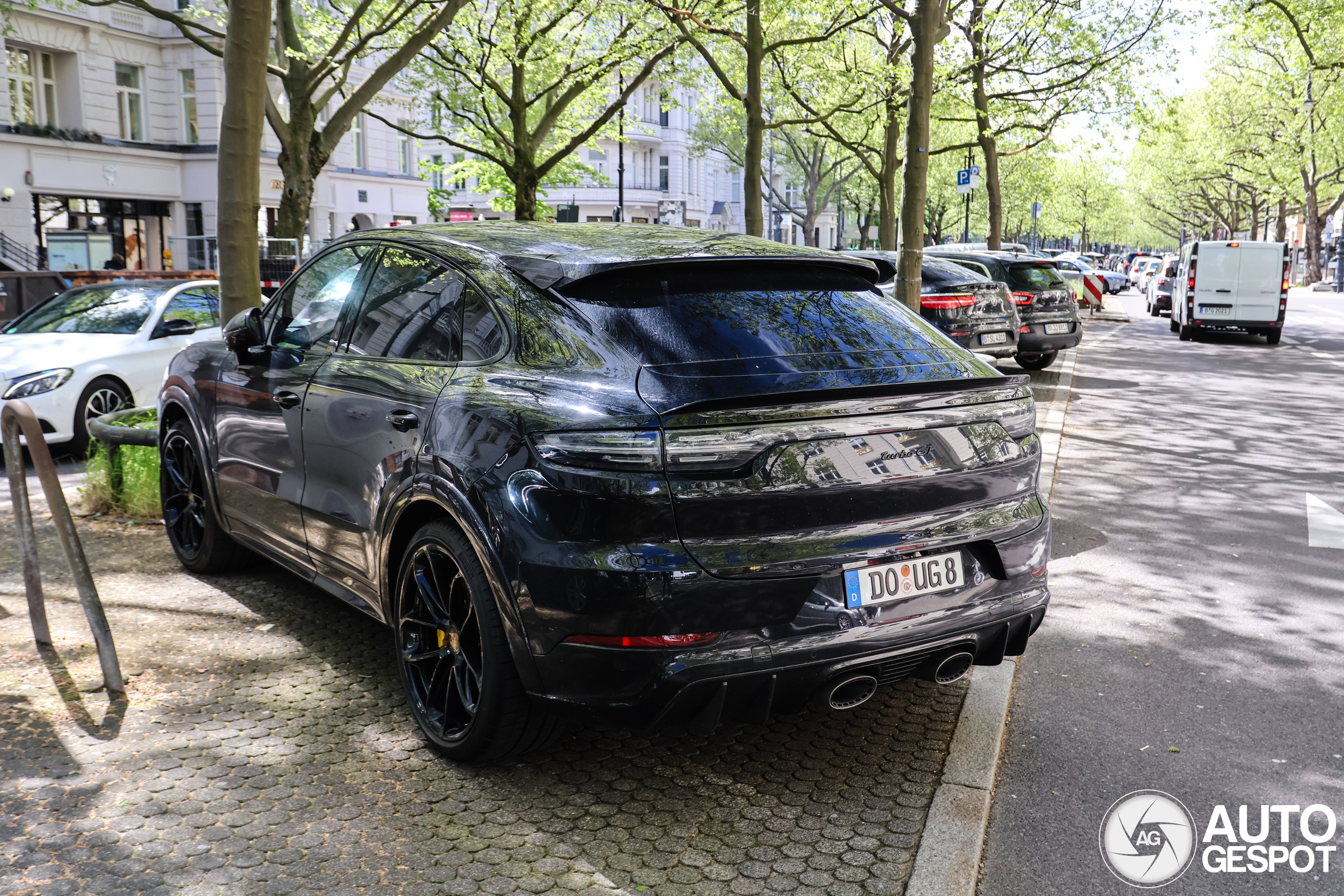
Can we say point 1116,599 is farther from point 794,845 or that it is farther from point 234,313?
point 234,313

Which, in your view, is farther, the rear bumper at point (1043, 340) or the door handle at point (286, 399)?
the rear bumper at point (1043, 340)

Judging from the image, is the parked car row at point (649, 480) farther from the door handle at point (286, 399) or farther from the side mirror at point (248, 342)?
the side mirror at point (248, 342)

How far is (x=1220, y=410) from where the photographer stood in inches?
524

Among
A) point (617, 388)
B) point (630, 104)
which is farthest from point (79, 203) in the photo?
point (630, 104)

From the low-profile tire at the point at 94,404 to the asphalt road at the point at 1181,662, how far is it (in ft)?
26.0

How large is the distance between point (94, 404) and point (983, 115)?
2056 cm

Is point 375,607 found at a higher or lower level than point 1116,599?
higher

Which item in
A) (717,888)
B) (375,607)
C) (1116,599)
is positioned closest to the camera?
(717,888)

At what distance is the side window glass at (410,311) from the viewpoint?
13.4ft

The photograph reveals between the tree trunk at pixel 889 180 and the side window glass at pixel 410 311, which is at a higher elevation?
the tree trunk at pixel 889 180

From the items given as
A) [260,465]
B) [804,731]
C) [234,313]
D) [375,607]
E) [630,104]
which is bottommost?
[804,731]

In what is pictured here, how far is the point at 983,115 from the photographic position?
25812 millimetres

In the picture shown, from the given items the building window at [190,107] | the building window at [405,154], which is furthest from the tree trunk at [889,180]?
the building window at [405,154]

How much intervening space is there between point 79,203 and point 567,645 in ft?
117
